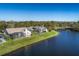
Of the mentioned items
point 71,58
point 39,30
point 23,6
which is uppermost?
point 23,6

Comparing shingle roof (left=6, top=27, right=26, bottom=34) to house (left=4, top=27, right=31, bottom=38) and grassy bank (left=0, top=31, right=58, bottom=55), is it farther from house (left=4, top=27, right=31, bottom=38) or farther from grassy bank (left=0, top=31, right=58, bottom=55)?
grassy bank (left=0, top=31, right=58, bottom=55)

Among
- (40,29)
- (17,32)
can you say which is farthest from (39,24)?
(17,32)

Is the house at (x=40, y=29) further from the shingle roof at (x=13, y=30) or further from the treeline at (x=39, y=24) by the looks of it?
the shingle roof at (x=13, y=30)

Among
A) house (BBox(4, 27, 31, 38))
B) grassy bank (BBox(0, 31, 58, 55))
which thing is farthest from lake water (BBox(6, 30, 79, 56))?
house (BBox(4, 27, 31, 38))

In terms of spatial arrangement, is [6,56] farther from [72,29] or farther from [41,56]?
[72,29]

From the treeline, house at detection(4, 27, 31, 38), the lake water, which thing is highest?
the treeline

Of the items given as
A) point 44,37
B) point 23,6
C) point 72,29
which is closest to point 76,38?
point 72,29
